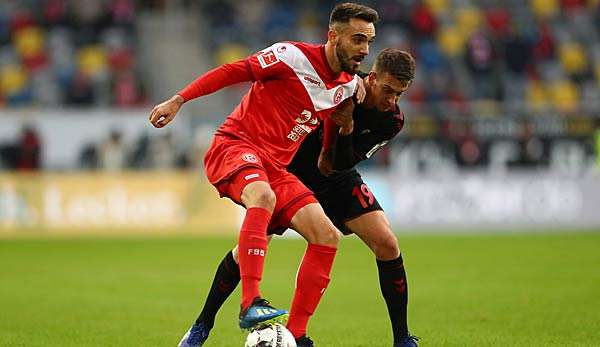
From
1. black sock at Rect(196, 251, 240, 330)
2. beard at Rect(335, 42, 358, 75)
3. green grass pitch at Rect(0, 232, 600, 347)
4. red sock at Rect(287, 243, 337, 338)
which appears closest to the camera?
red sock at Rect(287, 243, 337, 338)

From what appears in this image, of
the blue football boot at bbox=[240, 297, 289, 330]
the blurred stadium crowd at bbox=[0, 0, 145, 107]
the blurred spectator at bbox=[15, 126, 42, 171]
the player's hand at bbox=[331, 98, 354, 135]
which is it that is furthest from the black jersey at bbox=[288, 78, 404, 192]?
the blurred stadium crowd at bbox=[0, 0, 145, 107]

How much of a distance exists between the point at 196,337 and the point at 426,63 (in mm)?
18303

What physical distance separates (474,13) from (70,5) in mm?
9645

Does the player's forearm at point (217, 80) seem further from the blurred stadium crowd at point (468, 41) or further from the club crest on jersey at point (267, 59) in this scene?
the blurred stadium crowd at point (468, 41)

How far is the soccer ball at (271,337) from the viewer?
597cm

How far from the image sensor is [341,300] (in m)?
10.4

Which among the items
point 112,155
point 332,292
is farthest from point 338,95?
point 112,155

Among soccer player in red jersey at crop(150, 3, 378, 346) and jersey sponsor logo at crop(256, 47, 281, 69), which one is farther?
jersey sponsor logo at crop(256, 47, 281, 69)

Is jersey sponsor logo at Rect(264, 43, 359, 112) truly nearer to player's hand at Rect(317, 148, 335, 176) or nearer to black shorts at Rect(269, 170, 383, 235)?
player's hand at Rect(317, 148, 335, 176)

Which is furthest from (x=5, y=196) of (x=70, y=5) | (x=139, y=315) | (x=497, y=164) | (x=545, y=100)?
(x=545, y=100)

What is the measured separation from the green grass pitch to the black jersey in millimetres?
1114

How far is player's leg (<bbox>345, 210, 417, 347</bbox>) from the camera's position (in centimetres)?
703

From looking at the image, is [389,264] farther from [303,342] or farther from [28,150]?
[28,150]

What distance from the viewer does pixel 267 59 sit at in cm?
668
